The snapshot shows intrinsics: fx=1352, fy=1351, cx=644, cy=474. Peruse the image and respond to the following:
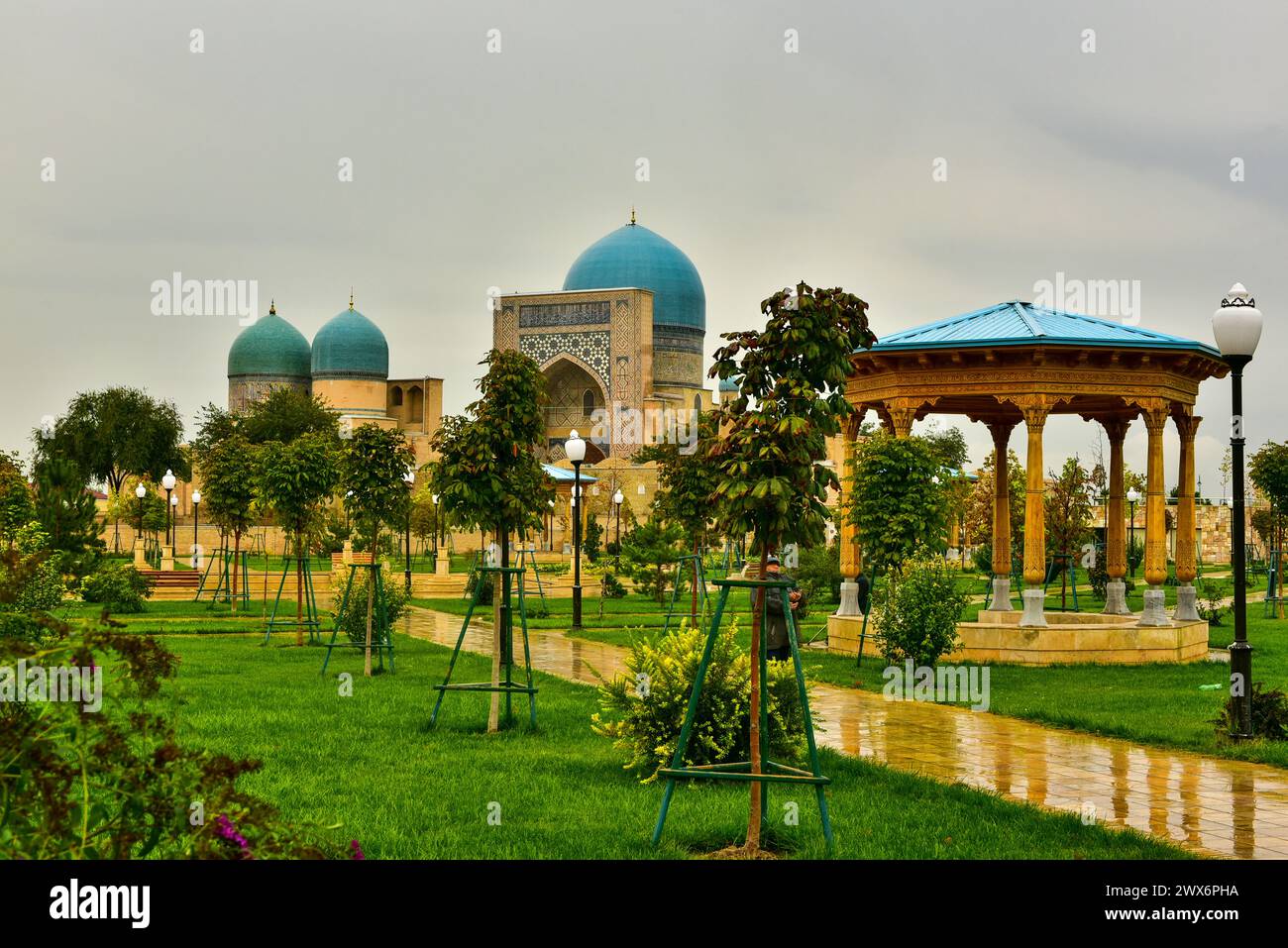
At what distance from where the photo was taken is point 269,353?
73.3m

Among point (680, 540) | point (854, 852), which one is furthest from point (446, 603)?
point (854, 852)

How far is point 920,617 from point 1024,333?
425 centimetres

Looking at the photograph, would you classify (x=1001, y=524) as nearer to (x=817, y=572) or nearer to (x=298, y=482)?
(x=817, y=572)

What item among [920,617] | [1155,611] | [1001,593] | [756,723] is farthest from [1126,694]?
[756,723]

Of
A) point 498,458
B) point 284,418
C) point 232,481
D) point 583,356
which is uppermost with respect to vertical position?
point 583,356

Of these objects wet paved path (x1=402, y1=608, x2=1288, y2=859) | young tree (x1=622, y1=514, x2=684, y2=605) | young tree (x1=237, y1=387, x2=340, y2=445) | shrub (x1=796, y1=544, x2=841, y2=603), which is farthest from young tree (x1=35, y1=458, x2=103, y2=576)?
young tree (x1=237, y1=387, x2=340, y2=445)

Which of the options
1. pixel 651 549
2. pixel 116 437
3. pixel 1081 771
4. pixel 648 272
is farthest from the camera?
pixel 648 272

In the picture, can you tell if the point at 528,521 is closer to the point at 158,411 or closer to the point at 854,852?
the point at 854,852

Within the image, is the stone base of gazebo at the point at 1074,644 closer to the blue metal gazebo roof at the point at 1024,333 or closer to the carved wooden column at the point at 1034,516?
the carved wooden column at the point at 1034,516

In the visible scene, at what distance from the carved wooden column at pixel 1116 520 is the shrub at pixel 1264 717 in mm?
8844

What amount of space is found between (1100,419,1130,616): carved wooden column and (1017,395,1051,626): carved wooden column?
3.14 m

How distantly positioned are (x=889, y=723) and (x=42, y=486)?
24.1 m
